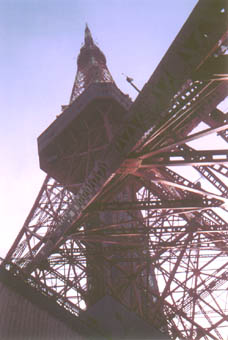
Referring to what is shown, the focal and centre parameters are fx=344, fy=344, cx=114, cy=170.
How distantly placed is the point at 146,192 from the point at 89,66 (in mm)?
20638

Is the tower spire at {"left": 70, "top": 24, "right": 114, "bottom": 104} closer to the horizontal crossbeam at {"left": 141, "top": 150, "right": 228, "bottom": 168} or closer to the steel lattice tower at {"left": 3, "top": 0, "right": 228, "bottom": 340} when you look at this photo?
the steel lattice tower at {"left": 3, "top": 0, "right": 228, "bottom": 340}

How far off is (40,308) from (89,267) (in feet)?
15.3

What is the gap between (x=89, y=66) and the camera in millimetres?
36031

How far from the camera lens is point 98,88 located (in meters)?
21.3

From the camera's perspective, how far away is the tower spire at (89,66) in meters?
33.5

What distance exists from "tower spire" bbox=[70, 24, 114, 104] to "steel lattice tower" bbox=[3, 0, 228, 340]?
59.3 inches

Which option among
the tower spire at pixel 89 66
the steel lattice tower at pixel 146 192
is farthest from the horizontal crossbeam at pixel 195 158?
the tower spire at pixel 89 66

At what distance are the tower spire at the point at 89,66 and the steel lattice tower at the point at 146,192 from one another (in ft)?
4.94

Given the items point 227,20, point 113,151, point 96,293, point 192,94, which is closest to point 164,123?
point 192,94

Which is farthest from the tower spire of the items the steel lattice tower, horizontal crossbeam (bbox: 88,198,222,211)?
horizontal crossbeam (bbox: 88,198,222,211)

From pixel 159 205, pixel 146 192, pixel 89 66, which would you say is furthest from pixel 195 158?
pixel 89 66

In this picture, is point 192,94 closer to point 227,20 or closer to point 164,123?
point 164,123

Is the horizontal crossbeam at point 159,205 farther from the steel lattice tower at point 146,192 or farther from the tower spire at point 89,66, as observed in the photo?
the tower spire at point 89,66

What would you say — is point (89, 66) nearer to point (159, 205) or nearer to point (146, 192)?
point (146, 192)
